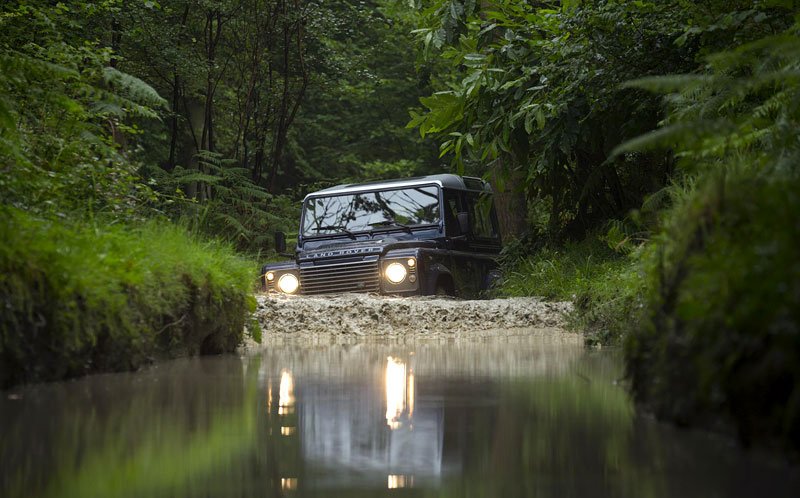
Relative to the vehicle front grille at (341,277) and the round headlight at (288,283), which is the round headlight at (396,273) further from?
the round headlight at (288,283)

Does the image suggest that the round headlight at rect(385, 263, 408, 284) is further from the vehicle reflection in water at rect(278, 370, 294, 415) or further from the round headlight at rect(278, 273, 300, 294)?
the vehicle reflection in water at rect(278, 370, 294, 415)

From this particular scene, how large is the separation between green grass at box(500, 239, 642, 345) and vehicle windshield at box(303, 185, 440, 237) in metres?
1.70

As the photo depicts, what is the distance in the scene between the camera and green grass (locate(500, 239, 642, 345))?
973 cm

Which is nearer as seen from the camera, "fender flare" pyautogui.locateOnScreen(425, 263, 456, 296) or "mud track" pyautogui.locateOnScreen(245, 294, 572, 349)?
"mud track" pyautogui.locateOnScreen(245, 294, 572, 349)

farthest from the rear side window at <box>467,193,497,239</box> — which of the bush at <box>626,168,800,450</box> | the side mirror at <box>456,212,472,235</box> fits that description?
the bush at <box>626,168,800,450</box>

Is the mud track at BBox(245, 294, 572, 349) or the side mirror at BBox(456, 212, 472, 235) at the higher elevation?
the side mirror at BBox(456, 212, 472, 235)

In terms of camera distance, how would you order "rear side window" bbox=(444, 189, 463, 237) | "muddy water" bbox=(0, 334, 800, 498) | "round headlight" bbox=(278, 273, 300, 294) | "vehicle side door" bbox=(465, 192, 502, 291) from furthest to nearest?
"vehicle side door" bbox=(465, 192, 502, 291) < "rear side window" bbox=(444, 189, 463, 237) < "round headlight" bbox=(278, 273, 300, 294) < "muddy water" bbox=(0, 334, 800, 498)

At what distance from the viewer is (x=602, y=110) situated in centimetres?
1397

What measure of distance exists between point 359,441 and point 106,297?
2873mm

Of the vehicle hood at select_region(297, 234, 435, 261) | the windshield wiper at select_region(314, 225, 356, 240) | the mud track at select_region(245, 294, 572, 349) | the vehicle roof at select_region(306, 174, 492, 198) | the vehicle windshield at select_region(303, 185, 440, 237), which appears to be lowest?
the mud track at select_region(245, 294, 572, 349)

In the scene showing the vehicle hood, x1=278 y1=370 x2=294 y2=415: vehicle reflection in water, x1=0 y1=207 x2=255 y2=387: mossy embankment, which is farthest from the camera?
the vehicle hood

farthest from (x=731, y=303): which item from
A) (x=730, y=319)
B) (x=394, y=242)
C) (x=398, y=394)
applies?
(x=394, y=242)

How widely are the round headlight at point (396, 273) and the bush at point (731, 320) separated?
878 centimetres

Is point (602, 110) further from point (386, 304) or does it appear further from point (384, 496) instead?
point (384, 496)
